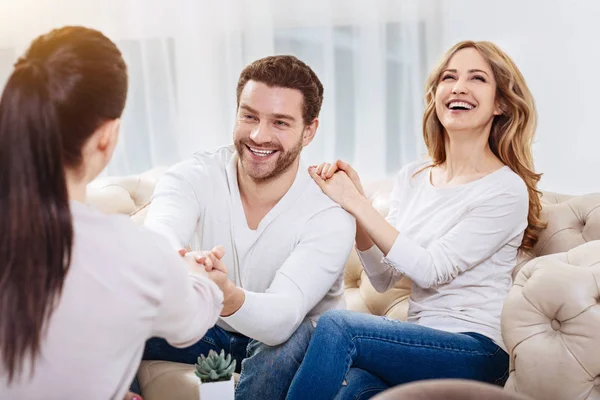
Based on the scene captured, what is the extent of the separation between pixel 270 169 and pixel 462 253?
0.51m

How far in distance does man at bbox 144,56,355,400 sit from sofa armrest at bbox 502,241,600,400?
0.43m

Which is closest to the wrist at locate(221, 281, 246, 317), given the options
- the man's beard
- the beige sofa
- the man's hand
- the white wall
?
the man's hand

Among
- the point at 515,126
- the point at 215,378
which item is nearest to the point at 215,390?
the point at 215,378

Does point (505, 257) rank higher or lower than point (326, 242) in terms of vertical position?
lower

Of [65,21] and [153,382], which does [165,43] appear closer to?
[65,21]

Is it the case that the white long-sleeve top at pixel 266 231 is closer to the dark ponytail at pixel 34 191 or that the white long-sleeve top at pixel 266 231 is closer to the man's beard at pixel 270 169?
the man's beard at pixel 270 169

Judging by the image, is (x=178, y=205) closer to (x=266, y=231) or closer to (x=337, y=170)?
(x=266, y=231)

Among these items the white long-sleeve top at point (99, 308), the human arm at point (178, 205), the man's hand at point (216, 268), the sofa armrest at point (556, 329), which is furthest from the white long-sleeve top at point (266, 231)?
the white long-sleeve top at point (99, 308)

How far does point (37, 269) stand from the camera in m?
0.86

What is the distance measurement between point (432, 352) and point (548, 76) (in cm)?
128

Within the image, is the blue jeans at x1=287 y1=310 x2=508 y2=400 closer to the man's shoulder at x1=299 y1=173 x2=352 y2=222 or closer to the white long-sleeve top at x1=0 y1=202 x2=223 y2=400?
the man's shoulder at x1=299 y1=173 x2=352 y2=222

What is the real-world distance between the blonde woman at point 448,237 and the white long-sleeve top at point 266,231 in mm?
68

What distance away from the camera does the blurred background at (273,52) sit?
2.71 metres

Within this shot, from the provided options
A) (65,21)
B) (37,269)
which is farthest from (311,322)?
(65,21)
